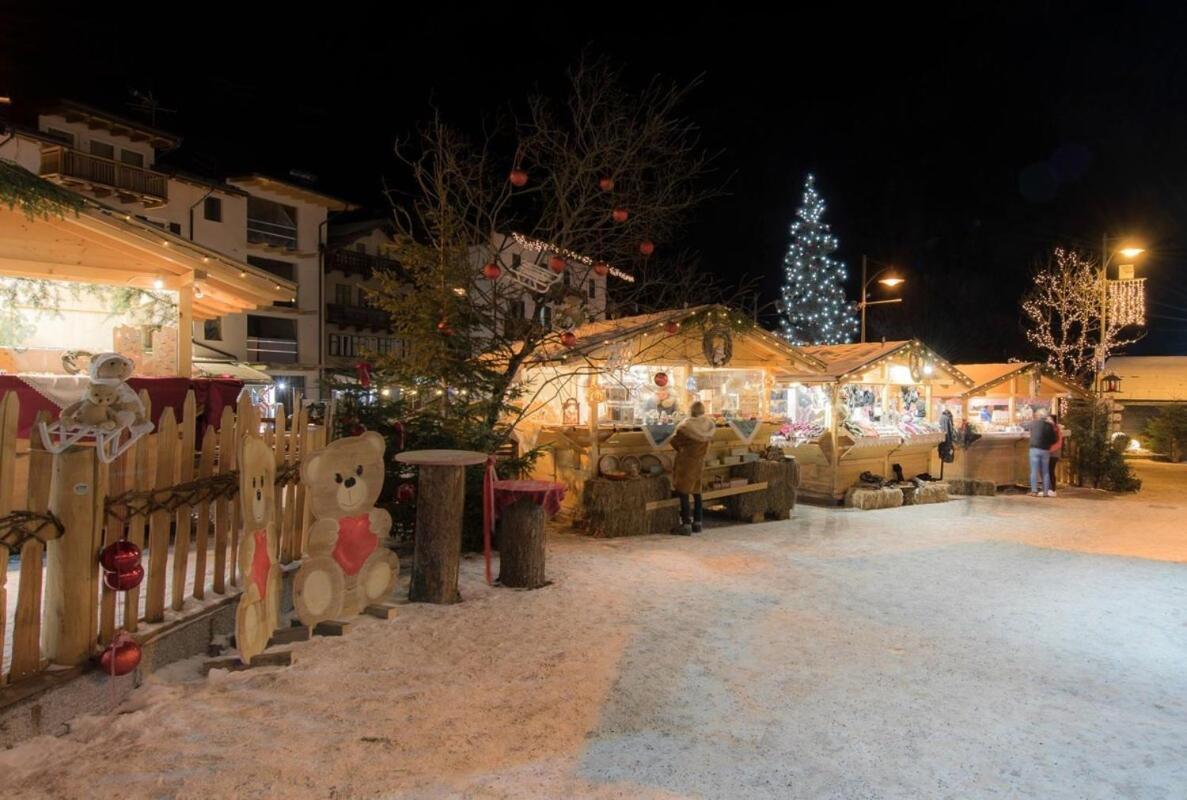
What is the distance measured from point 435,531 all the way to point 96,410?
2.64 m

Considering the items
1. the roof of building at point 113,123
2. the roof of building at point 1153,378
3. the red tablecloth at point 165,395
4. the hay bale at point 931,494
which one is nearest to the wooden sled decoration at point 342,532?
the red tablecloth at point 165,395

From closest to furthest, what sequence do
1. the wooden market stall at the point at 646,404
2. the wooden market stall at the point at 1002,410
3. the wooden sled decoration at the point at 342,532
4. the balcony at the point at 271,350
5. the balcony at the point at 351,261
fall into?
the wooden sled decoration at the point at 342,532 → the wooden market stall at the point at 646,404 → the wooden market stall at the point at 1002,410 → the balcony at the point at 271,350 → the balcony at the point at 351,261

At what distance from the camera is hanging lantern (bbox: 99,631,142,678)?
3604mm

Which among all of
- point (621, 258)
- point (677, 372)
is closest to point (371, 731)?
point (621, 258)

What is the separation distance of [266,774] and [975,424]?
1738 cm

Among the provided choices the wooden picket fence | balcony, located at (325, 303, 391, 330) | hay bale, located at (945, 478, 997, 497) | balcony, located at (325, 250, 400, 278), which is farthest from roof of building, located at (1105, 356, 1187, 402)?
the wooden picket fence

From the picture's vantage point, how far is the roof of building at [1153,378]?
33.0m

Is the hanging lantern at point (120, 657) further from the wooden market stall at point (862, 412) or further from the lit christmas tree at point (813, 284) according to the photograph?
the lit christmas tree at point (813, 284)

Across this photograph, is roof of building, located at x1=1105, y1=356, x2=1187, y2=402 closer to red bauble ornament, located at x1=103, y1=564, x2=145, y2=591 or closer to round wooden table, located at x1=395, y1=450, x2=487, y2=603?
round wooden table, located at x1=395, y1=450, x2=487, y2=603

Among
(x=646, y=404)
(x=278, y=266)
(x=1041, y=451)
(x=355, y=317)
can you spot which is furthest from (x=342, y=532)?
(x=355, y=317)

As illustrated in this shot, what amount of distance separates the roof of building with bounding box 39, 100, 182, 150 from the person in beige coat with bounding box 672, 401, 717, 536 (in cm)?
2517

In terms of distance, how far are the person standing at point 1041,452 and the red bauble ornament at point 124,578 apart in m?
16.4

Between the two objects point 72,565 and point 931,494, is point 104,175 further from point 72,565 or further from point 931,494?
point 931,494

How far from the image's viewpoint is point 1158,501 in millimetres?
14398
